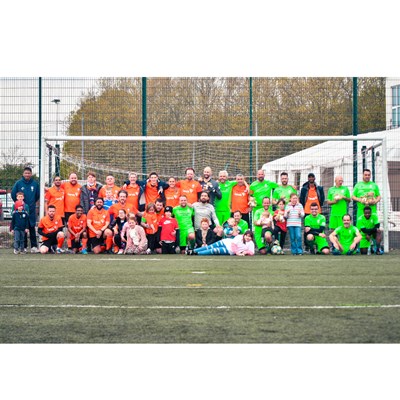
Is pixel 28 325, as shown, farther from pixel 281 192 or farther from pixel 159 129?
pixel 159 129

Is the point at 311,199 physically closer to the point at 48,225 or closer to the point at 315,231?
the point at 315,231

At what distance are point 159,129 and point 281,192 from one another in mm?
3454

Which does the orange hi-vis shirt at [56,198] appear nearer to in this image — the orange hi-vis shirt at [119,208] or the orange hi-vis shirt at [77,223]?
the orange hi-vis shirt at [77,223]

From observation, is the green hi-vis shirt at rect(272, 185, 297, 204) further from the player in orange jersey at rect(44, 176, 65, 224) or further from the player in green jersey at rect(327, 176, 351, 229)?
the player in orange jersey at rect(44, 176, 65, 224)

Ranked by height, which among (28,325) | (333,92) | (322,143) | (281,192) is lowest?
(28,325)

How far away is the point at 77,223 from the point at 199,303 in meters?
8.58

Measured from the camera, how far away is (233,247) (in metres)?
14.3

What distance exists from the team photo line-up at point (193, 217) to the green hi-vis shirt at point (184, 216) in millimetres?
20

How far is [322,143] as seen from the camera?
1802 cm

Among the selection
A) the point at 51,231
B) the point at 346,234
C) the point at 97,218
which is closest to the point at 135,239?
the point at 97,218

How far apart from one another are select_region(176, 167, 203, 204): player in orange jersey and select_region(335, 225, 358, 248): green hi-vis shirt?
9.48 ft

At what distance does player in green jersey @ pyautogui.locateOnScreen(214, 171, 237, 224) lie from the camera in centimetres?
1554
